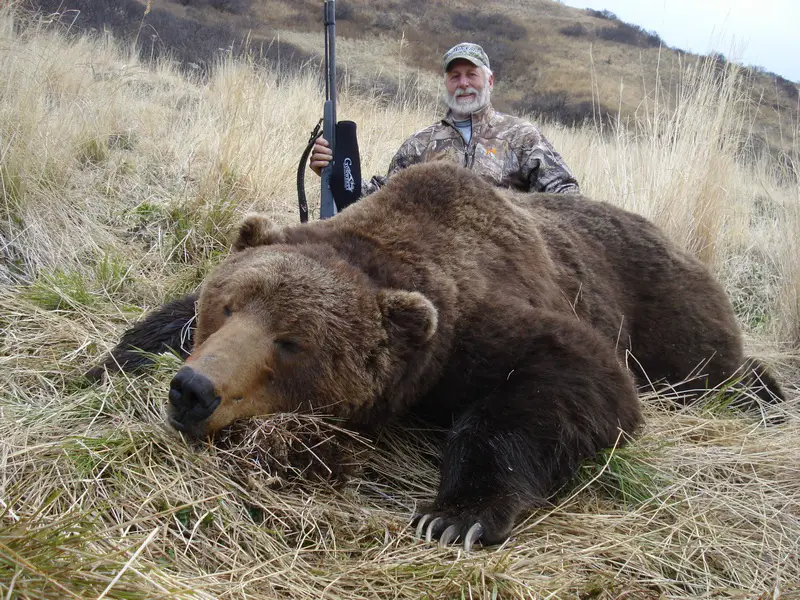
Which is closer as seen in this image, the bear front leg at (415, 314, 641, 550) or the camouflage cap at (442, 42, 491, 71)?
the bear front leg at (415, 314, 641, 550)

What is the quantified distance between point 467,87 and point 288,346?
151 inches

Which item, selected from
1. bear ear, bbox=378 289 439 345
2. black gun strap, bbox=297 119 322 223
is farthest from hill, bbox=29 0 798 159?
→ bear ear, bbox=378 289 439 345

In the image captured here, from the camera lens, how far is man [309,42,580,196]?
525cm

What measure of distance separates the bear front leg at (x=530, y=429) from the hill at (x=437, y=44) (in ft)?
36.6

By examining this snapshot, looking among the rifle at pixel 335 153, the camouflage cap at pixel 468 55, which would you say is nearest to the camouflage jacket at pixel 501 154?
the camouflage cap at pixel 468 55

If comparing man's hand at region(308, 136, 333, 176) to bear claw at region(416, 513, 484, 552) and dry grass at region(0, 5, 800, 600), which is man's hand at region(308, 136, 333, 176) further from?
bear claw at region(416, 513, 484, 552)

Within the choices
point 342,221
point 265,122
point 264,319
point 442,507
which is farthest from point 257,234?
point 265,122

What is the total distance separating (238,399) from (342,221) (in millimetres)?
1070

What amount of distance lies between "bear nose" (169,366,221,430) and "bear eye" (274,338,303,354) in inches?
12.6

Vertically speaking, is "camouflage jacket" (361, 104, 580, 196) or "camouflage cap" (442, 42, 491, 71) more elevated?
"camouflage cap" (442, 42, 491, 71)

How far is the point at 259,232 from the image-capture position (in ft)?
9.10

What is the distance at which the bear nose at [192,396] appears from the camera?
1986mm

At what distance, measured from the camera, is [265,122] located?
661 cm

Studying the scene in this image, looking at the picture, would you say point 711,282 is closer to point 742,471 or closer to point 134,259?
point 742,471
